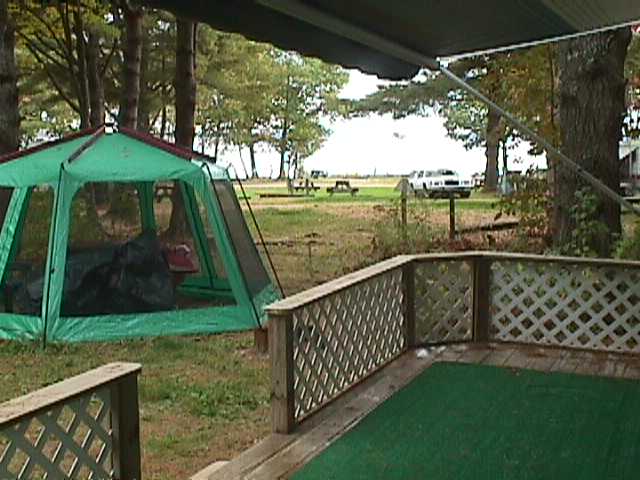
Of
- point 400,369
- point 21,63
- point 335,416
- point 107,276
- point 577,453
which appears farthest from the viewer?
point 21,63

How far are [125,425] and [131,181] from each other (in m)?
4.21

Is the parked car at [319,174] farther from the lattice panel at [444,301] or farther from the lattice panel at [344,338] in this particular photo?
the lattice panel at [344,338]

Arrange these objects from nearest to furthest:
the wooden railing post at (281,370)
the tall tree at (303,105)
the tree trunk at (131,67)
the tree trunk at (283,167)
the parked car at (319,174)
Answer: the wooden railing post at (281,370)
the tree trunk at (131,67)
the tall tree at (303,105)
the tree trunk at (283,167)
the parked car at (319,174)

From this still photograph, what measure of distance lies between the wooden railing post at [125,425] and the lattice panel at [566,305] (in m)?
3.33

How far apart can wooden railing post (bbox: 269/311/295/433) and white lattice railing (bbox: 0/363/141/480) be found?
1.13 metres

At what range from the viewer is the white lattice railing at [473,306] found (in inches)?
166

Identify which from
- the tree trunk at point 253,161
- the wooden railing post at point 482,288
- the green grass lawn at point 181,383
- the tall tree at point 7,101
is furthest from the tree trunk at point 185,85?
the tree trunk at point 253,161

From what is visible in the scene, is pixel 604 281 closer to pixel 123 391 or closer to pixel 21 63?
pixel 123 391

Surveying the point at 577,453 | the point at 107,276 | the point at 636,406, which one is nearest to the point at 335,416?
the point at 577,453

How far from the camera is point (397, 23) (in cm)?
304

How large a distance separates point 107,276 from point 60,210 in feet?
2.17

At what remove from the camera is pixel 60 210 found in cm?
612

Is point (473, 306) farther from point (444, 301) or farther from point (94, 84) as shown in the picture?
point (94, 84)

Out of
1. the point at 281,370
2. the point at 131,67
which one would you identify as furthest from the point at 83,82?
the point at 281,370
